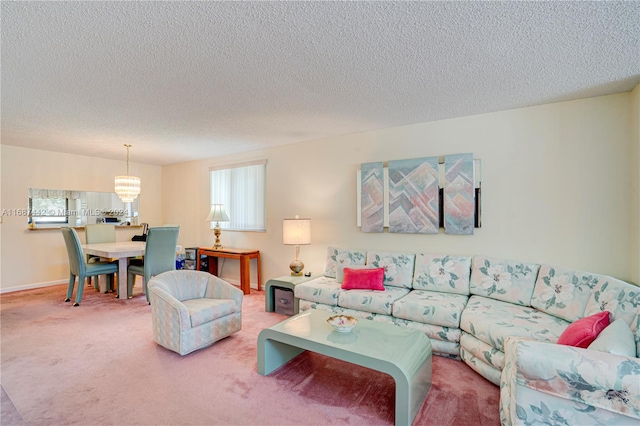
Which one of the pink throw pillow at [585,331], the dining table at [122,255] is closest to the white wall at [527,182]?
the pink throw pillow at [585,331]

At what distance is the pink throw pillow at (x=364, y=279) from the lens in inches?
126

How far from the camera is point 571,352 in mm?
1385

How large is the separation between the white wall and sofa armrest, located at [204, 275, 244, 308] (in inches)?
57.9

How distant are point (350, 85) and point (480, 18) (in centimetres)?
105

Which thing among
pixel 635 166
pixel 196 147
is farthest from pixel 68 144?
pixel 635 166

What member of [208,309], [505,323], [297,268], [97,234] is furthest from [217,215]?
[505,323]

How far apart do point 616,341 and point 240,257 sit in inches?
162

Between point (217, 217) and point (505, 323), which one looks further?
point (217, 217)

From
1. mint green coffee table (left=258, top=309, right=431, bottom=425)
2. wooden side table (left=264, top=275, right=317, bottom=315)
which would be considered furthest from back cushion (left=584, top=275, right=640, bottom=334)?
wooden side table (left=264, top=275, right=317, bottom=315)

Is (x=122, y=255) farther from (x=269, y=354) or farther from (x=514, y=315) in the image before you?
(x=514, y=315)

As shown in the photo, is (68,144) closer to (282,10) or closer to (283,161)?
(283,161)

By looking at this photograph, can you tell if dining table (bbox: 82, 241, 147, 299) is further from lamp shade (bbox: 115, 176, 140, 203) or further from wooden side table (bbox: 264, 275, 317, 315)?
wooden side table (bbox: 264, 275, 317, 315)

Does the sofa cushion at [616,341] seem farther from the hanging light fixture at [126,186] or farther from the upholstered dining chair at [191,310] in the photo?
the hanging light fixture at [126,186]

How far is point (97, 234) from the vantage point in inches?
195
